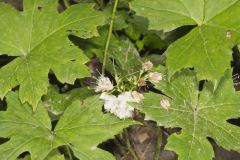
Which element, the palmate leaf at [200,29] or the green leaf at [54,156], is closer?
the palmate leaf at [200,29]

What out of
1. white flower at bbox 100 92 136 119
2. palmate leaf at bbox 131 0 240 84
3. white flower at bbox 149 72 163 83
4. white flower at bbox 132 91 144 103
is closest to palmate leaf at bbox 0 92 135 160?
white flower at bbox 100 92 136 119

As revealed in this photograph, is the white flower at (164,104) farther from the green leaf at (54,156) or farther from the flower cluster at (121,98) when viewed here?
the green leaf at (54,156)

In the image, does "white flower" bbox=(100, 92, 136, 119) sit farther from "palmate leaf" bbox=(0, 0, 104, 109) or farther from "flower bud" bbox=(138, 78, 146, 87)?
"palmate leaf" bbox=(0, 0, 104, 109)

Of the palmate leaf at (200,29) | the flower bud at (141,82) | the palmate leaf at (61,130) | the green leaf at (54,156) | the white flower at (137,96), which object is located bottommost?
the green leaf at (54,156)

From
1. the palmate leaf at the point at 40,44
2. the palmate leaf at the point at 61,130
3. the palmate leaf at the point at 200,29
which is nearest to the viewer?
the palmate leaf at the point at 200,29

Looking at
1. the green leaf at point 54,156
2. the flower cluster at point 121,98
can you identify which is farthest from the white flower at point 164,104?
the green leaf at point 54,156

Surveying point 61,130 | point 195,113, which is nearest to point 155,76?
point 195,113
